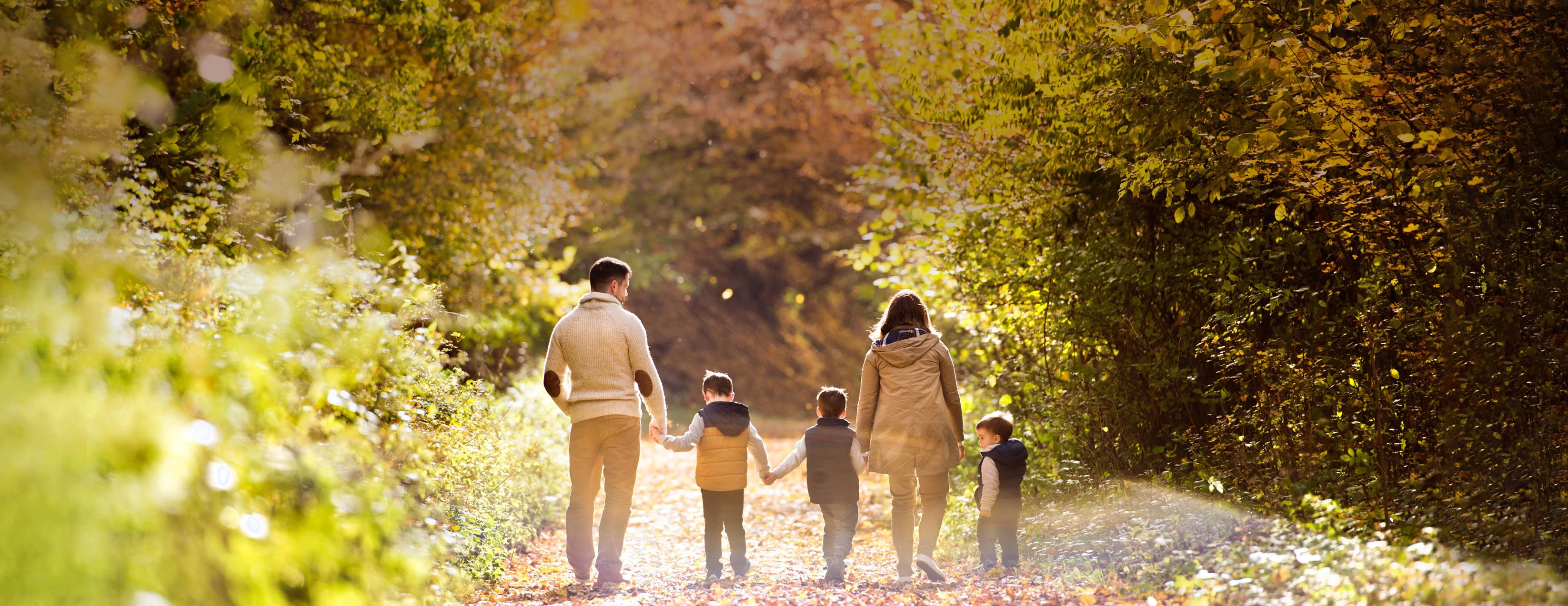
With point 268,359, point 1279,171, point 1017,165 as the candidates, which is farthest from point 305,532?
point 1017,165

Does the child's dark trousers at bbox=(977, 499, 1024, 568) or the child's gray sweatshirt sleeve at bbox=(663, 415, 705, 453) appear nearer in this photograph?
the child's gray sweatshirt sleeve at bbox=(663, 415, 705, 453)

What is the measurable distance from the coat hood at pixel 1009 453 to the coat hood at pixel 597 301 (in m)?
2.38

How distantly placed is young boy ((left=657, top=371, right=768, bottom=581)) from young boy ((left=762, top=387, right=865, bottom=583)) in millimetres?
279

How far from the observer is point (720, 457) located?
23.3 feet

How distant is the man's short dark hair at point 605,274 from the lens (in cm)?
689

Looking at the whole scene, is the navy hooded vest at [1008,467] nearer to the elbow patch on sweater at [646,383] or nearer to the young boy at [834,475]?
the young boy at [834,475]

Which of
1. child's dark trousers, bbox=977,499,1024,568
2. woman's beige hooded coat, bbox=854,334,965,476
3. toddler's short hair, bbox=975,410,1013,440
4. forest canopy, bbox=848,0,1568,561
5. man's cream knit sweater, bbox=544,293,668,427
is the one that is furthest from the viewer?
toddler's short hair, bbox=975,410,1013,440

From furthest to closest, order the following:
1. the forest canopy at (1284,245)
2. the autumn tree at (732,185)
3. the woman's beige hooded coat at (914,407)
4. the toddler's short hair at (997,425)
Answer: the autumn tree at (732,185), the toddler's short hair at (997,425), the woman's beige hooded coat at (914,407), the forest canopy at (1284,245)

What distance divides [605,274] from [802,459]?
1.61m

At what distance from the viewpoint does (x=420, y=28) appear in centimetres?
1012

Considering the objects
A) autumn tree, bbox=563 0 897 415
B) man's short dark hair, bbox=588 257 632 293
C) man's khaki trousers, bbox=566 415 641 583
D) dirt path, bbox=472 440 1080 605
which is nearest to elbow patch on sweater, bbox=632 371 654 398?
man's khaki trousers, bbox=566 415 641 583

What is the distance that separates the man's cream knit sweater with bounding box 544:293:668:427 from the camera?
6.69 metres

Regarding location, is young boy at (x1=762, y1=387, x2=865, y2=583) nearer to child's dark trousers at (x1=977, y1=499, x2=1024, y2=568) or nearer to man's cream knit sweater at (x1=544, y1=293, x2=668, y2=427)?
child's dark trousers at (x1=977, y1=499, x2=1024, y2=568)

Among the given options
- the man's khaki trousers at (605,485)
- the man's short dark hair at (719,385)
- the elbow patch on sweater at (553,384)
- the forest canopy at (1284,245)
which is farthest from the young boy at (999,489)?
the elbow patch on sweater at (553,384)
